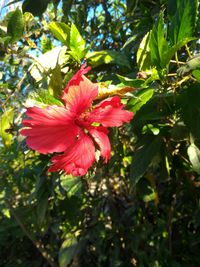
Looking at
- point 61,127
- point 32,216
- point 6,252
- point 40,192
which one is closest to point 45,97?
point 61,127

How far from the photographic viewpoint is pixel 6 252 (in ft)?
9.77

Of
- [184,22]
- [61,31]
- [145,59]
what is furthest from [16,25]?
[184,22]

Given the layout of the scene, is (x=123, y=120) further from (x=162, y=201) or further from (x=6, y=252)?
(x=6, y=252)

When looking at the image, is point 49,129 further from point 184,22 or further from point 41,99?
point 184,22

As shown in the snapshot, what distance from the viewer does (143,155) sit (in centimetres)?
121

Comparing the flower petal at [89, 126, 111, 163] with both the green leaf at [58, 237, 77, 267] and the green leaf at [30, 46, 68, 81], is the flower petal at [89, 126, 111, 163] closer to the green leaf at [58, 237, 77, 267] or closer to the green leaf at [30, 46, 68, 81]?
the green leaf at [30, 46, 68, 81]

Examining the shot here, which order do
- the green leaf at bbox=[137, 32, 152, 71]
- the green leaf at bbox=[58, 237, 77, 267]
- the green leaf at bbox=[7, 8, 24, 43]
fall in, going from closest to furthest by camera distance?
1. the green leaf at bbox=[137, 32, 152, 71]
2. the green leaf at bbox=[7, 8, 24, 43]
3. the green leaf at bbox=[58, 237, 77, 267]

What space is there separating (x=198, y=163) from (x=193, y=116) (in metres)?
0.19

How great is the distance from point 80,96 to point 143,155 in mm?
489

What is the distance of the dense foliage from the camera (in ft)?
3.25

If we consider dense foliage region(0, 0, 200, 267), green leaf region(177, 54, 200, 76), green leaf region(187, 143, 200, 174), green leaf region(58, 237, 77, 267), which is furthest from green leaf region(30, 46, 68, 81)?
green leaf region(58, 237, 77, 267)

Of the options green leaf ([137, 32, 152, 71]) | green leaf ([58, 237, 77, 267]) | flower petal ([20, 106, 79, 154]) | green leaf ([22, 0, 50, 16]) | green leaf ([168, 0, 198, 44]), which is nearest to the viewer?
flower petal ([20, 106, 79, 154])

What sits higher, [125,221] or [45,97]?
[45,97]

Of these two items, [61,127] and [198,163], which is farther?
[198,163]
